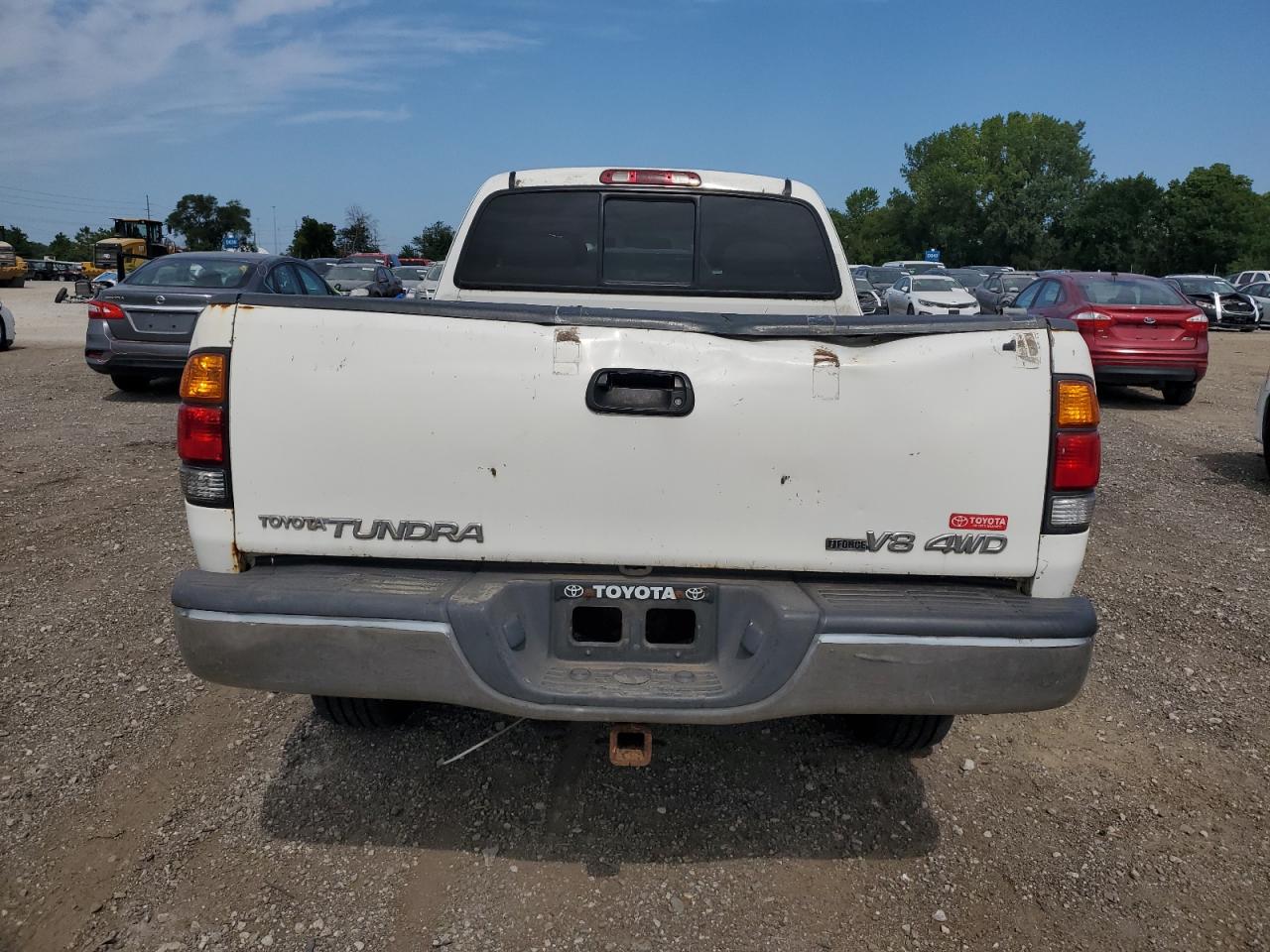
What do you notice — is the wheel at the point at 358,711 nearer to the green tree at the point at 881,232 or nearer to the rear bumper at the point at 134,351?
the rear bumper at the point at 134,351

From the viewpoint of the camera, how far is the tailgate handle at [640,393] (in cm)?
260

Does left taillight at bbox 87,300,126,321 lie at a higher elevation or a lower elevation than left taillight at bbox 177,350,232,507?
lower

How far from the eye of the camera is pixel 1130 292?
12938 mm

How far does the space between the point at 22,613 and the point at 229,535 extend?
9.85 ft

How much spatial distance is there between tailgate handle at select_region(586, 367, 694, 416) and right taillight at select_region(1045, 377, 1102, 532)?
0.98m

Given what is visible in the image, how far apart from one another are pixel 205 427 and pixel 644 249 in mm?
2476

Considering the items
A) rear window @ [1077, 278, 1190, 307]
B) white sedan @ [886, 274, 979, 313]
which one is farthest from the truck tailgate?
white sedan @ [886, 274, 979, 313]

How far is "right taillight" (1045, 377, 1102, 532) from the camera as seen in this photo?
2627 mm

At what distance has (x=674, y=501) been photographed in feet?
8.63

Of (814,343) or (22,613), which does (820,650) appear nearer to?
(814,343)

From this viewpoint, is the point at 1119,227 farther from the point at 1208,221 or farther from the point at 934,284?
the point at 934,284

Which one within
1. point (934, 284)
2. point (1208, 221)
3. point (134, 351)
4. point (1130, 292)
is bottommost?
point (134, 351)

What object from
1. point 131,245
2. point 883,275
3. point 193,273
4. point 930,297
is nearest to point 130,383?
point 193,273

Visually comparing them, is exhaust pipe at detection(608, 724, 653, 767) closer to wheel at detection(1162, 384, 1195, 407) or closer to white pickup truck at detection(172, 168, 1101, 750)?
white pickup truck at detection(172, 168, 1101, 750)
